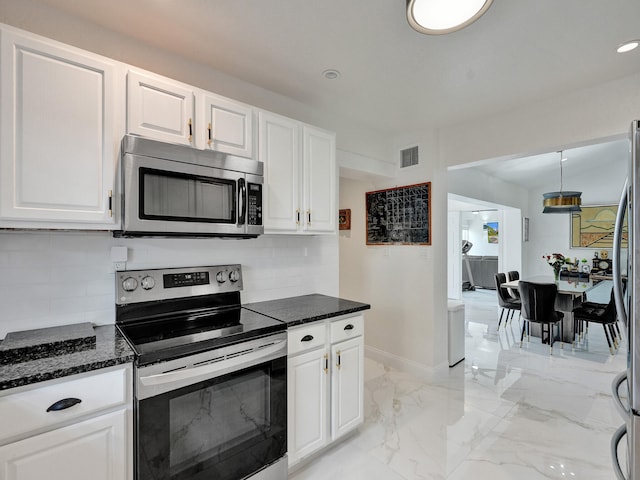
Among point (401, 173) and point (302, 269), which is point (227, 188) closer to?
point (302, 269)

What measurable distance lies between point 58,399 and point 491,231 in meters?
10.4

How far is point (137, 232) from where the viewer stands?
1566 millimetres

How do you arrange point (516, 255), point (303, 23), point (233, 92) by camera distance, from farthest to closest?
point (516, 255), point (233, 92), point (303, 23)

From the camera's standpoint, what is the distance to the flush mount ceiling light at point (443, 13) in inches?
51.6

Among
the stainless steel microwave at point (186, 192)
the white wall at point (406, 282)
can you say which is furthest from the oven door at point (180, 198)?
the white wall at point (406, 282)

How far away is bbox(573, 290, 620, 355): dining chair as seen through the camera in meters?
4.02

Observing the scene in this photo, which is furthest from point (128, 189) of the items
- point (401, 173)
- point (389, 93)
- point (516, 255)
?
point (516, 255)

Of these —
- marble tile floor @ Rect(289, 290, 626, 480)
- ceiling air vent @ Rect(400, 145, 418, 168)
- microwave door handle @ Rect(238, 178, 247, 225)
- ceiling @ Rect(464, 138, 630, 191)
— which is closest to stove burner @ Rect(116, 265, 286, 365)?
microwave door handle @ Rect(238, 178, 247, 225)

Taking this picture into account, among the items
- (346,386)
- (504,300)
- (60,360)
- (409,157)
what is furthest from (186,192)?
(504,300)

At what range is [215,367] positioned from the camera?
1527 millimetres

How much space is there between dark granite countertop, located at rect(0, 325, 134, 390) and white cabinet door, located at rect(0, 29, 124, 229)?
1.79 ft

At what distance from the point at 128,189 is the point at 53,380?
858mm

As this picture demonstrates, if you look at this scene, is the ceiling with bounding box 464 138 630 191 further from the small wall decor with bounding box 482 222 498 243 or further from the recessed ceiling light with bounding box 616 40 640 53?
the recessed ceiling light with bounding box 616 40 640 53

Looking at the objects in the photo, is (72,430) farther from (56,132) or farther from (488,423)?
(488,423)
